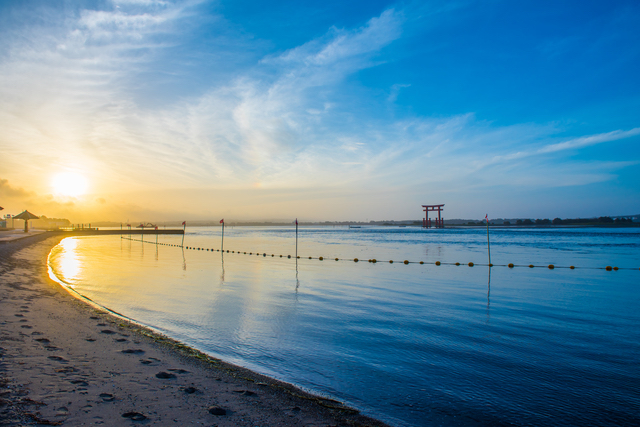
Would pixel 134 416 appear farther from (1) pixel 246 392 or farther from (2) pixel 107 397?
(1) pixel 246 392

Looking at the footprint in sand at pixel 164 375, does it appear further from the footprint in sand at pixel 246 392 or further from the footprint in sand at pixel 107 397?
the footprint in sand at pixel 246 392

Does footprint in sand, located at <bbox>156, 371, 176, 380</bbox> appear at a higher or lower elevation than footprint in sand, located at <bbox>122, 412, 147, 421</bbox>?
lower

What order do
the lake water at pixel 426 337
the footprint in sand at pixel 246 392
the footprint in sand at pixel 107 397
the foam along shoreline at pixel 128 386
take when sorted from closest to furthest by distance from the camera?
the foam along shoreline at pixel 128 386, the footprint in sand at pixel 107 397, the footprint in sand at pixel 246 392, the lake water at pixel 426 337

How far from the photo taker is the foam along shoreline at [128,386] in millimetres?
3480

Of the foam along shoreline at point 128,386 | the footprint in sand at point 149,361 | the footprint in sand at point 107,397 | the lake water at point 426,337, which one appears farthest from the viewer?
the footprint in sand at point 149,361

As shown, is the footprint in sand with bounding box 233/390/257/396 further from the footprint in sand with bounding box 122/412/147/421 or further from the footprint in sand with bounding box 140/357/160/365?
the footprint in sand with bounding box 140/357/160/365

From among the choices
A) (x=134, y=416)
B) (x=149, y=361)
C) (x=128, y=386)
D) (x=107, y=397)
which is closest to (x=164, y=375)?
(x=128, y=386)

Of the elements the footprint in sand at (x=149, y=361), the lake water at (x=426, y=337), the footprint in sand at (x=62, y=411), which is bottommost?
the lake water at (x=426, y=337)

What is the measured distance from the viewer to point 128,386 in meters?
4.19

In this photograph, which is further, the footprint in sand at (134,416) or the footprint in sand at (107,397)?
the footprint in sand at (107,397)

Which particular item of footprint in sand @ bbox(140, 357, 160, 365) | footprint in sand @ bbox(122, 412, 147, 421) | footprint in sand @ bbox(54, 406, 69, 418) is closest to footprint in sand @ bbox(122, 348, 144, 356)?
footprint in sand @ bbox(140, 357, 160, 365)

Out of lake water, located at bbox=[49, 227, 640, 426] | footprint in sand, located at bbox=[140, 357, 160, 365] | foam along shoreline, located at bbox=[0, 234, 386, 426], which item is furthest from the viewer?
footprint in sand, located at bbox=[140, 357, 160, 365]

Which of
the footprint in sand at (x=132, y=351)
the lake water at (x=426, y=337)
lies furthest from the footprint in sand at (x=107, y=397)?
the lake water at (x=426, y=337)

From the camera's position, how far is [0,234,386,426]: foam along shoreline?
137 inches
